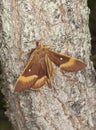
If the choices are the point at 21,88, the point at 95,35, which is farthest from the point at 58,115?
the point at 95,35

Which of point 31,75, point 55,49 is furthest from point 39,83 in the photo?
point 55,49

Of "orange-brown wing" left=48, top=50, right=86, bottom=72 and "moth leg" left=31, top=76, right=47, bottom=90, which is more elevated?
"orange-brown wing" left=48, top=50, right=86, bottom=72

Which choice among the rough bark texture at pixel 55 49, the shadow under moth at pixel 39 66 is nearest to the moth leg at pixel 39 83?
the shadow under moth at pixel 39 66

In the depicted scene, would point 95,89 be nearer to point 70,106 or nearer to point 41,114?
point 70,106

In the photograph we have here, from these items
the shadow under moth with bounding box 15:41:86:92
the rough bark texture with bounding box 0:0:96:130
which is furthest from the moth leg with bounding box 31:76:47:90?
the rough bark texture with bounding box 0:0:96:130

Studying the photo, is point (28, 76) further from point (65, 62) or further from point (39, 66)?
point (65, 62)

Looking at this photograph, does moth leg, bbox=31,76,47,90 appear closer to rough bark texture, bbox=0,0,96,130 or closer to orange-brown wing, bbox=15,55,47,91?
orange-brown wing, bbox=15,55,47,91

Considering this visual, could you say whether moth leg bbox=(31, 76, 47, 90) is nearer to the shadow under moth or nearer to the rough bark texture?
the shadow under moth
